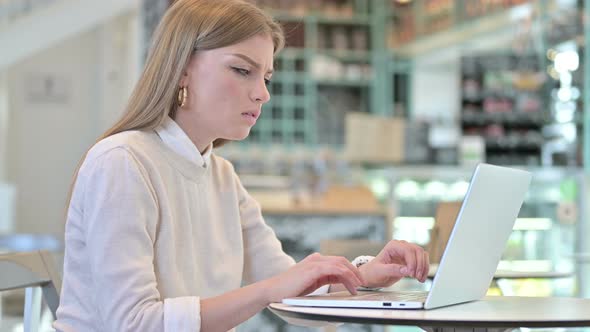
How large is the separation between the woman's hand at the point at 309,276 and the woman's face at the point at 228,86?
31 cm

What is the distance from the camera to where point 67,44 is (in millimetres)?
11977

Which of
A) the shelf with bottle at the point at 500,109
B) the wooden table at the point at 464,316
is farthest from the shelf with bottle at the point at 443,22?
the wooden table at the point at 464,316

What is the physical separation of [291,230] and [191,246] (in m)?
3.26

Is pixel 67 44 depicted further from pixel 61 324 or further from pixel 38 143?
pixel 61 324

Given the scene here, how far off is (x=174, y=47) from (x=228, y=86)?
12 centimetres

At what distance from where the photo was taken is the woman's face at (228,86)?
5.28 feet

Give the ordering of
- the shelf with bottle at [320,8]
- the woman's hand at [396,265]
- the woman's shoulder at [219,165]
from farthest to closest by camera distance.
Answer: the shelf with bottle at [320,8] < the woman's shoulder at [219,165] < the woman's hand at [396,265]

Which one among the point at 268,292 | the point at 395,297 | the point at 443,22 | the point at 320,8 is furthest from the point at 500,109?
the point at 268,292

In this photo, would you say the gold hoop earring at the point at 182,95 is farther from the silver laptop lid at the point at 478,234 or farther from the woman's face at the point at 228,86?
the silver laptop lid at the point at 478,234

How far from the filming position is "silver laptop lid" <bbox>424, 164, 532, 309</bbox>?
1.32 meters

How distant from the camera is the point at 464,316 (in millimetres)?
1278

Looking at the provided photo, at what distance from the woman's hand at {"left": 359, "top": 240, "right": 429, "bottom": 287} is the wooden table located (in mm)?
159

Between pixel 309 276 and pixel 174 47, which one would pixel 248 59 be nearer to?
pixel 174 47

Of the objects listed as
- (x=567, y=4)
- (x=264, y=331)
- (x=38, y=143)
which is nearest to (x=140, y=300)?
(x=264, y=331)
